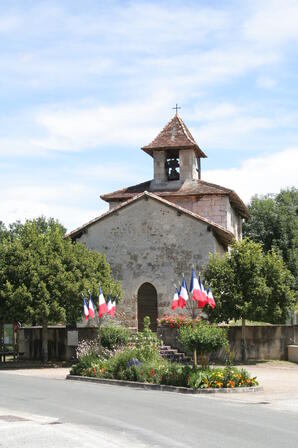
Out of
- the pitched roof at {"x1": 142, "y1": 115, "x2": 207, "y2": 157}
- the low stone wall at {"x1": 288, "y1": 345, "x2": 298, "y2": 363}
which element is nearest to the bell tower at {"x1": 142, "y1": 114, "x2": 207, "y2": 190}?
the pitched roof at {"x1": 142, "y1": 115, "x2": 207, "y2": 157}

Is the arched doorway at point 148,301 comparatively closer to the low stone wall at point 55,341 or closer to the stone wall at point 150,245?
the stone wall at point 150,245

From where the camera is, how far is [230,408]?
644 inches

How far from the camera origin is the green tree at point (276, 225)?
61.3m

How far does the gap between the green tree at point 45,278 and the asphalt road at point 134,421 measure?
10743 millimetres

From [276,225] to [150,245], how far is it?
28.8 meters

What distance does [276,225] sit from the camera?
63.6 metres

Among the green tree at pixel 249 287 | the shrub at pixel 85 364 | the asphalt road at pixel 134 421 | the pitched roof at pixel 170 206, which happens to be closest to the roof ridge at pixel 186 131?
the pitched roof at pixel 170 206

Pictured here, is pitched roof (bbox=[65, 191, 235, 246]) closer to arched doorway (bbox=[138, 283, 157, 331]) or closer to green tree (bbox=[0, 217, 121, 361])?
green tree (bbox=[0, 217, 121, 361])

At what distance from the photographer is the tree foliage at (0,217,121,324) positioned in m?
31.0

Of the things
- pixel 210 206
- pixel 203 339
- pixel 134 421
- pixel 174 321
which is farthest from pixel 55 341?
pixel 134 421

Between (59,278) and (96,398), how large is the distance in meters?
Result: 13.7

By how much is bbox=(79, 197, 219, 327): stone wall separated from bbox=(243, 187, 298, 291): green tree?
2496 cm

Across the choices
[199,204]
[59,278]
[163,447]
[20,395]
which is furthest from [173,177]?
[163,447]

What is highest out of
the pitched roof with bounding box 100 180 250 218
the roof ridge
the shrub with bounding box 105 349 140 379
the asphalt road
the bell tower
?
the roof ridge
